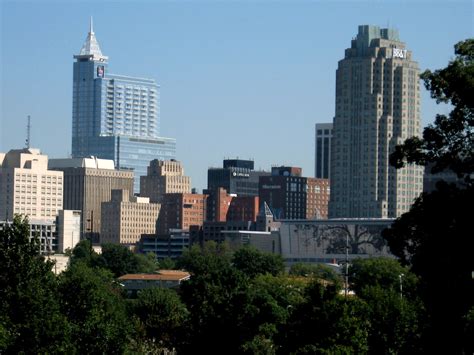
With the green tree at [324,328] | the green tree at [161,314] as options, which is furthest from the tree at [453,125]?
the green tree at [161,314]

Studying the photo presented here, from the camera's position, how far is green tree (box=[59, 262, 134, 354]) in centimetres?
8706

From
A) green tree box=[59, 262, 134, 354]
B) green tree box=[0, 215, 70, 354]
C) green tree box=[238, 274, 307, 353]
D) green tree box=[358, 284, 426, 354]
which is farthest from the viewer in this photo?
green tree box=[238, 274, 307, 353]

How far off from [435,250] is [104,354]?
36.5 m

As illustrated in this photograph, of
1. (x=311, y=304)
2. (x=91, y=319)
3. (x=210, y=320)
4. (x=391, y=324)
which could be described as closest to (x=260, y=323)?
(x=210, y=320)

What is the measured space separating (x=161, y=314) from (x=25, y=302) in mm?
53038

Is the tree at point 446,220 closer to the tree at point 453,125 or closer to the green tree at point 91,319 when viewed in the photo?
the tree at point 453,125

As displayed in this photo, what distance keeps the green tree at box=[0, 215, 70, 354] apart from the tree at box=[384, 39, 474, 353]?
95.8 ft

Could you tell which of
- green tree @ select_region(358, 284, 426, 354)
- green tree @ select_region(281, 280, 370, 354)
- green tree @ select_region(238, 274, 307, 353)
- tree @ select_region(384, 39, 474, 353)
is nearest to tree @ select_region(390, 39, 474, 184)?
tree @ select_region(384, 39, 474, 353)

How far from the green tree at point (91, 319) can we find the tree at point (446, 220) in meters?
33.9

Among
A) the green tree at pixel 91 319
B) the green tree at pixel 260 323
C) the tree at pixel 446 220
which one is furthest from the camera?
the green tree at pixel 260 323

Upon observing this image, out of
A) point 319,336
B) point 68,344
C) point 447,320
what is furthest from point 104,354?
point 447,320

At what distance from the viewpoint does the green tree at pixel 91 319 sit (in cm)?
8706

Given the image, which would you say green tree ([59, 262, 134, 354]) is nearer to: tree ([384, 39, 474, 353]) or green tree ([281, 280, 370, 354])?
green tree ([281, 280, 370, 354])

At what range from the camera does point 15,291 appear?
86312mm
